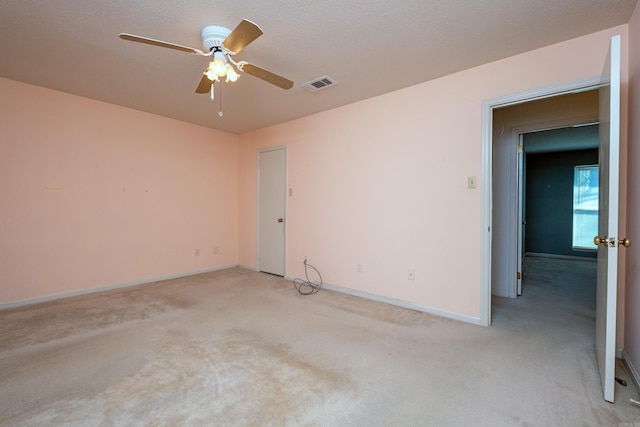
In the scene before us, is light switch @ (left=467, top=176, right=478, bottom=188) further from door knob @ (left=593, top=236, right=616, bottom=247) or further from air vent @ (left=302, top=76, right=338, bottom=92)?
air vent @ (left=302, top=76, right=338, bottom=92)

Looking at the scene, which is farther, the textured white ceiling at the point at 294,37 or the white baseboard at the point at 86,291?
the white baseboard at the point at 86,291

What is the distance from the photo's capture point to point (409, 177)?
311cm

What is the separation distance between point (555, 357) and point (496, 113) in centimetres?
274

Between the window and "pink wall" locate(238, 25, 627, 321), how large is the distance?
544cm

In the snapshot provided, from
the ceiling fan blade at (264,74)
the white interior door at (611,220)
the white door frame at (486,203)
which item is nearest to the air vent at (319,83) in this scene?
the ceiling fan blade at (264,74)

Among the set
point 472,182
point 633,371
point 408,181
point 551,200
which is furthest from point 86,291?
point 551,200

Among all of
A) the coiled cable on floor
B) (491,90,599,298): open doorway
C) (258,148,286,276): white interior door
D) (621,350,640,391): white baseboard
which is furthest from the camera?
(258,148,286,276): white interior door

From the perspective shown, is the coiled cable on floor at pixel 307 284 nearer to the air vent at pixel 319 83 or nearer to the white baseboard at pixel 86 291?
the white baseboard at pixel 86 291

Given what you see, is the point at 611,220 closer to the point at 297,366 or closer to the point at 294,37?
the point at 297,366

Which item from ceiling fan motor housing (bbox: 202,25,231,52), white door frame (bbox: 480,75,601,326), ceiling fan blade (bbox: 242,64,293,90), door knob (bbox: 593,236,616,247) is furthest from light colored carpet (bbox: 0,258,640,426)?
ceiling fan motor housing (bbox: 202,25,231,52)

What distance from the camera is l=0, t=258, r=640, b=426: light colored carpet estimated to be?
5.02 ft

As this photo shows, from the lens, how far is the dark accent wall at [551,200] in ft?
20.4

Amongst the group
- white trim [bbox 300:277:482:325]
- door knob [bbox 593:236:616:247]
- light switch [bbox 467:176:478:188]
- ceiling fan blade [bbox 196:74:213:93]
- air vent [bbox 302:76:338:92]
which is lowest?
white trim [bbox 300:277:482:325]

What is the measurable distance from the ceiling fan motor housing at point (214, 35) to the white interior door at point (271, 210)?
2401 millimetres
